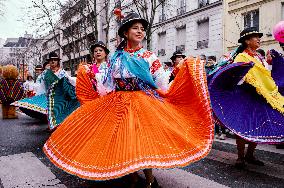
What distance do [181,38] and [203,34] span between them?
7.46ft

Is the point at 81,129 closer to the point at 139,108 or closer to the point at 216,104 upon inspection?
the point at 139,108

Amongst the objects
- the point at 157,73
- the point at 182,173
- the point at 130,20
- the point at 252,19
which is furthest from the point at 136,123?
the point at 252,19

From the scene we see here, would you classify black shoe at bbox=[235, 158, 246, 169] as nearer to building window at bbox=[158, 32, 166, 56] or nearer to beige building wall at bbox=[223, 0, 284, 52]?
beige building wall at bbox=[223, 0, 284, 52]

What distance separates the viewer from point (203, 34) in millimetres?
21594

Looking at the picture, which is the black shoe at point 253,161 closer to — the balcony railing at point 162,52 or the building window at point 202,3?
the building window at point 202,3

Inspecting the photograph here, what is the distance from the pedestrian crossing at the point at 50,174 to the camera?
12.4 feet

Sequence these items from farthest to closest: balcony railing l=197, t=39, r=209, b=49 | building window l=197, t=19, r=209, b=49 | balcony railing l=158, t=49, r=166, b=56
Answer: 1. balcony railing l=158, t=49, r=166, b=56
2. building window l=197, t=19, r=209, b=49
3. balcony railing l=197, t=39, r=209, b=49

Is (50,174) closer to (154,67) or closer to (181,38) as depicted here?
(154,67)

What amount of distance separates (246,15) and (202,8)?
317cm

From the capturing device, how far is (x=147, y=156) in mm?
2713

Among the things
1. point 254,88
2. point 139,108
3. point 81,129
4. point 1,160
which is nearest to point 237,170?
point 254,88

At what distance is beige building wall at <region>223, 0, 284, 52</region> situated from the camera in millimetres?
17188

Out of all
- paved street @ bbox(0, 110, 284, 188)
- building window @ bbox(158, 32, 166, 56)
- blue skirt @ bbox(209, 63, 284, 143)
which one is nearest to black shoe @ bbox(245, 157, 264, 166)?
paved street @ bbox(0, 110, 284, 188)

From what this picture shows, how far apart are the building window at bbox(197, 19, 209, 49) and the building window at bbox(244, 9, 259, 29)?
2.82 m
